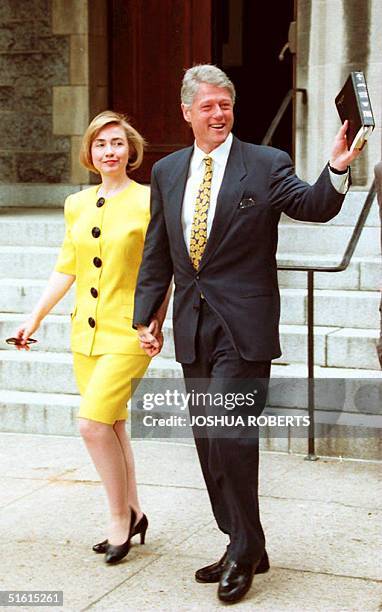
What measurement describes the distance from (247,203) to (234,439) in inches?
37.7

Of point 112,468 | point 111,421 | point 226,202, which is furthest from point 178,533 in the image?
point 226,202

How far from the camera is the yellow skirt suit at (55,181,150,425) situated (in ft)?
17.3

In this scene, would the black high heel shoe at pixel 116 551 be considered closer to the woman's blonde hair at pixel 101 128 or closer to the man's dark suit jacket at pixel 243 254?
the man's dark suit jacket at pixel 243 254

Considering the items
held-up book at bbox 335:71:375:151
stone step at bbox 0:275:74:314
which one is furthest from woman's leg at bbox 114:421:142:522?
stone step at bbox 0:275:74:314

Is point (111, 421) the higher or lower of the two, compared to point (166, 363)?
higher

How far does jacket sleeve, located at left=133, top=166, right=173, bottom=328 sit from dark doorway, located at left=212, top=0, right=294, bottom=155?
394 inches

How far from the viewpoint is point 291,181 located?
4828 millimetres

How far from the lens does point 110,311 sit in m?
5.37

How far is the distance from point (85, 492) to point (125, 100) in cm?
645

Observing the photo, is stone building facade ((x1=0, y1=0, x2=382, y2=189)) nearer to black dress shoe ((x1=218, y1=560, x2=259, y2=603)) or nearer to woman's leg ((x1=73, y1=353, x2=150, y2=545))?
woman's leg ((x1=73, y1=353, x2=150, y2=545))

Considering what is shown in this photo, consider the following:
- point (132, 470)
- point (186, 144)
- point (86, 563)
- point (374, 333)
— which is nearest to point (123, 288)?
point (132, 470)

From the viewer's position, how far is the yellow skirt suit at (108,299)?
5.26m

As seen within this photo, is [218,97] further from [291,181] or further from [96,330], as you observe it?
[96,330]

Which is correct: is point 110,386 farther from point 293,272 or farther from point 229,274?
point 293,272
